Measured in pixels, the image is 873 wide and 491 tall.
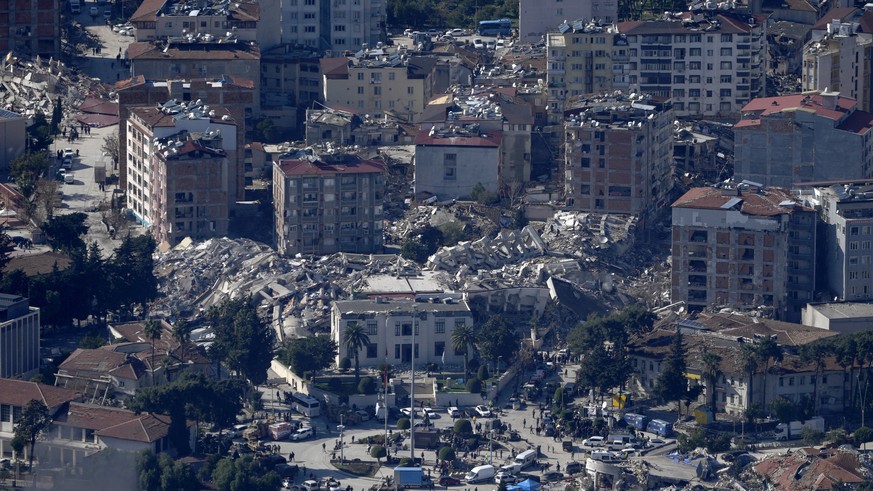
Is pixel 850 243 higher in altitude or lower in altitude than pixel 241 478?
higher

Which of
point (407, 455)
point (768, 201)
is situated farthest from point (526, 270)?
point (407, 455)

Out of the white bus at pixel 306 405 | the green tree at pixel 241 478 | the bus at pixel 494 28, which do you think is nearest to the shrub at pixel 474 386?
the white bus at pixel 306 405

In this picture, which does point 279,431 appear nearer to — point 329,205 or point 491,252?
point 491,252

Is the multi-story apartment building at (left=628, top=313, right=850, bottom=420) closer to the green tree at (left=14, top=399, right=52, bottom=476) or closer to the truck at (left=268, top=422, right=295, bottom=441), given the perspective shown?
the truck at (left=268, top=422, right=295, bottom=441)

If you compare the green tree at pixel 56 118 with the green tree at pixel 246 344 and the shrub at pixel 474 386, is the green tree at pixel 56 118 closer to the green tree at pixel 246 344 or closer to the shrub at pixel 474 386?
the green tree at pixel 246 344

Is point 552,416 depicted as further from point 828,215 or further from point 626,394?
point 828,215

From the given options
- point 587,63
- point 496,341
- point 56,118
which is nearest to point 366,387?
point 496,341
